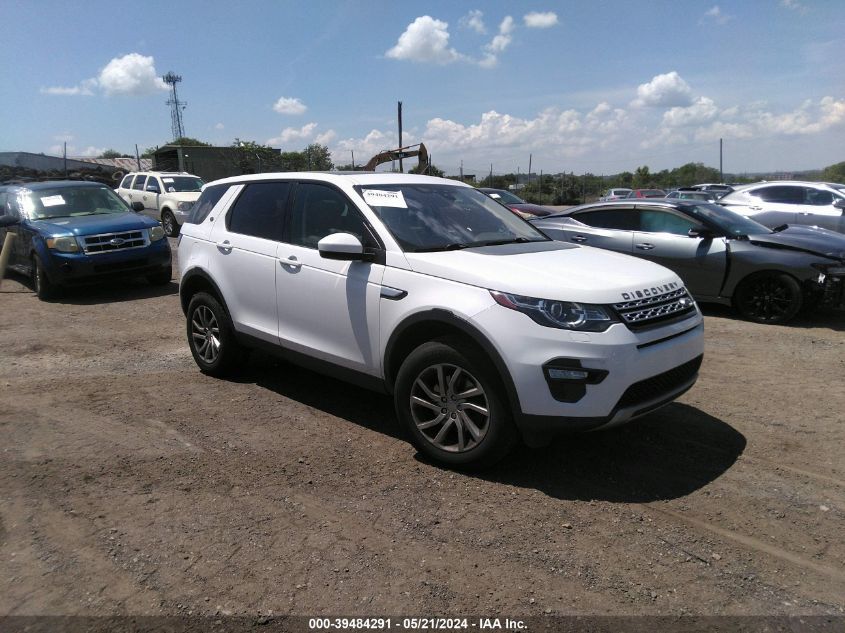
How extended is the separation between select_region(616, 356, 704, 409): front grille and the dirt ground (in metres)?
0.52

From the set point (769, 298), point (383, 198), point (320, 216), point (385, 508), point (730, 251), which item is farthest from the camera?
point (730, 251)

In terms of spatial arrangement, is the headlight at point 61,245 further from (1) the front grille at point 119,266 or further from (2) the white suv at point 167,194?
(2) the white suv at point 167,194

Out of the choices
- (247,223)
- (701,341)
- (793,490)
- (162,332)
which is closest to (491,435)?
(701,341)

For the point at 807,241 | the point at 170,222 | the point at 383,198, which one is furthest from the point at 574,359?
the point at 170,222

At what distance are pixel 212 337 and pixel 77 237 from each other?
492cm

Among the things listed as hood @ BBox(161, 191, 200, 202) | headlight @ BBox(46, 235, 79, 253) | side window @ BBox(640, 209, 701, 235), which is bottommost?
headlight @ BBox(46, 235, 79, 253)

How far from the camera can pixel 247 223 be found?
16.6 feet

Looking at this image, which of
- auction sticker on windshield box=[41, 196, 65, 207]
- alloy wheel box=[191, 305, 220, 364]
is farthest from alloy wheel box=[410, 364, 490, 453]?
auction sticker on windshield box=[41, 196, 65, 207]

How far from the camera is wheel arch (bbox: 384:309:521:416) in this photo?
332 cm

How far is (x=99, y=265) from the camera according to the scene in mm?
9008

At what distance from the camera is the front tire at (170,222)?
16734 mm

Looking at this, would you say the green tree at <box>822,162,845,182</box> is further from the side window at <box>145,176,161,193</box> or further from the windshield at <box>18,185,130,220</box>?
the windshield at <box>18,185,130,220</box>

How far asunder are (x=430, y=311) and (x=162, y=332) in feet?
16.1

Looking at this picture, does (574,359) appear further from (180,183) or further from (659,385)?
(180,183)
